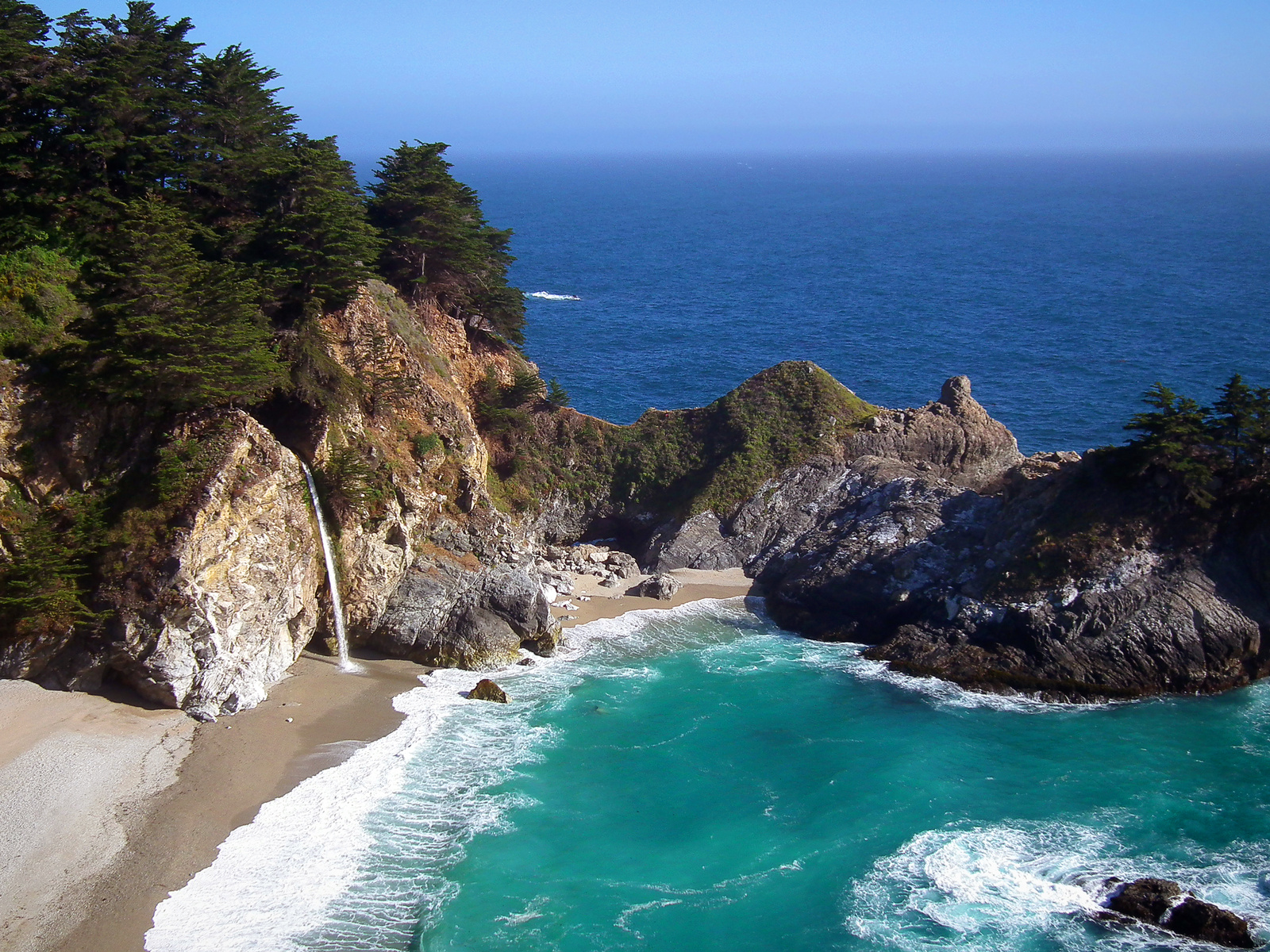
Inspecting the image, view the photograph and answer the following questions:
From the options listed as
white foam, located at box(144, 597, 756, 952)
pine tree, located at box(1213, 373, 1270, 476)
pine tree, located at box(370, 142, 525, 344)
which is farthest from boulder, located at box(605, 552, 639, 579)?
pine tree, located at box(1213, 373, 1270, 476)

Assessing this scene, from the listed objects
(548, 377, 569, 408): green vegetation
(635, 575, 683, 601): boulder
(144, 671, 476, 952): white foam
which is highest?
(548, 377, 569, 408): green vegetation

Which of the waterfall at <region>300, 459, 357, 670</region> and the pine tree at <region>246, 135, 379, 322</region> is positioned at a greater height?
the pine tree at <region>246, 135, 379, 322</region>

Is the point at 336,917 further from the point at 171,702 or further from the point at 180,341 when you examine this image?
the point at 180,341

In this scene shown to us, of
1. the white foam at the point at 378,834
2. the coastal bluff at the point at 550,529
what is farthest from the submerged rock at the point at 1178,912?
the white foam at the point at 378,834

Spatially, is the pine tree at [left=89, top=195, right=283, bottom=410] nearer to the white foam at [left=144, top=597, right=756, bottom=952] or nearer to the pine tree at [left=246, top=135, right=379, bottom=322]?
the pine tree at [left=246, top=135, right=379, bottom=322]

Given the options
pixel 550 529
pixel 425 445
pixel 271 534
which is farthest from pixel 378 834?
pixel 550 529

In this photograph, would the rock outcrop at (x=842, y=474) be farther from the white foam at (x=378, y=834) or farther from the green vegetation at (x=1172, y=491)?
the white foam at (x=378, y=834)

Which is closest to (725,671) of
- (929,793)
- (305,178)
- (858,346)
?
(929,793)

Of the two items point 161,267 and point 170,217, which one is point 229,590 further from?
point 170,217
